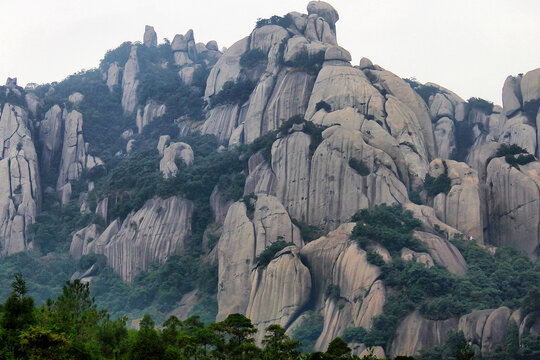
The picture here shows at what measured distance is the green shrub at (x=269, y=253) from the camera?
56875 millimetres

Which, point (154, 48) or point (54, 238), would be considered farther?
point (154, 48)

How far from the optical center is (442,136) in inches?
3088

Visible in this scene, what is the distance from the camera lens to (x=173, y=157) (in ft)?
251

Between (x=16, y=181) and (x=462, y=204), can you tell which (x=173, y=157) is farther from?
(x=462, y=204)

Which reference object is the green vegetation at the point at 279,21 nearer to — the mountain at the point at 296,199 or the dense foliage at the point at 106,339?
the mountain at the point at 296,199

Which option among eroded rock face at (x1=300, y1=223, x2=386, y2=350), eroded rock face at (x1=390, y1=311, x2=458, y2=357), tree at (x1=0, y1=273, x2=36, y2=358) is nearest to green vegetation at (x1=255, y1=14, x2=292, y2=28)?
eroded rock face at (x1=300, y1=223, x2=386, y2=350)

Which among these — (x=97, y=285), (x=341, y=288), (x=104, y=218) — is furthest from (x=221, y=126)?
(x=341, y=288)

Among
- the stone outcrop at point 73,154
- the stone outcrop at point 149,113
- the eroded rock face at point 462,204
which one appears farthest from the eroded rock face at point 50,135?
the eroded rock face at point 462,204

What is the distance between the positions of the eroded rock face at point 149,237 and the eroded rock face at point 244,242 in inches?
293

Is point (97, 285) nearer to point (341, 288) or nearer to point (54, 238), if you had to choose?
point (54, 238)

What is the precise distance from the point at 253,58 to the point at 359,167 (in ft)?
94.7

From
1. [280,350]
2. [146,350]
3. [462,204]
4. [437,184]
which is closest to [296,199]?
[437,184]

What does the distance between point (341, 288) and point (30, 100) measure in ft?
159

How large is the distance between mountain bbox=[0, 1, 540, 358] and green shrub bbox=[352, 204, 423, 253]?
140 mm
